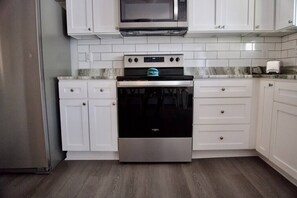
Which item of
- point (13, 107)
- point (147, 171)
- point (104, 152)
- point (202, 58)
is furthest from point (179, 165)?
point (13, 107)

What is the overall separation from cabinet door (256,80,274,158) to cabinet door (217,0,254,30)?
2.16 feet

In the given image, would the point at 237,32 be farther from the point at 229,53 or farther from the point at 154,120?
the point at 154,120

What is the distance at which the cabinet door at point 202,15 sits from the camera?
81.1 inches

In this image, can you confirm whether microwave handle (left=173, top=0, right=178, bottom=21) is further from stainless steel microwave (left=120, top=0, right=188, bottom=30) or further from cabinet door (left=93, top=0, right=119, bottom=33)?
cabinet door (left=93, top=0, right=119, bottom=33)

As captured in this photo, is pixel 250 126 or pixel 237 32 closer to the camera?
pixel 250 126

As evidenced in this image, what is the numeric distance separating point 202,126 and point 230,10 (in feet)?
4.10

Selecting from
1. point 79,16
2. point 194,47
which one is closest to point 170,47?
point 194,47

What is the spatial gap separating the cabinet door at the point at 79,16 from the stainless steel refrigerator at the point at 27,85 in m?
0.21

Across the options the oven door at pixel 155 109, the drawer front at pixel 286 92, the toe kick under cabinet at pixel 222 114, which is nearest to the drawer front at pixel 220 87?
the toe kick under cabinet at pixel 222 114

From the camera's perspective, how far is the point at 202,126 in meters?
2.00

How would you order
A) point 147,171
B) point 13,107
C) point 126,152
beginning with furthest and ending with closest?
point 126,152 → point 147,171 → point 13,107

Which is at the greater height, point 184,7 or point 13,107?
point 184,7

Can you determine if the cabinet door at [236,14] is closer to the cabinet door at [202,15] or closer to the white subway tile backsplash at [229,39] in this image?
the cabinet door at [202,15]

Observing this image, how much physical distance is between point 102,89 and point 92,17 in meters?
0.79
